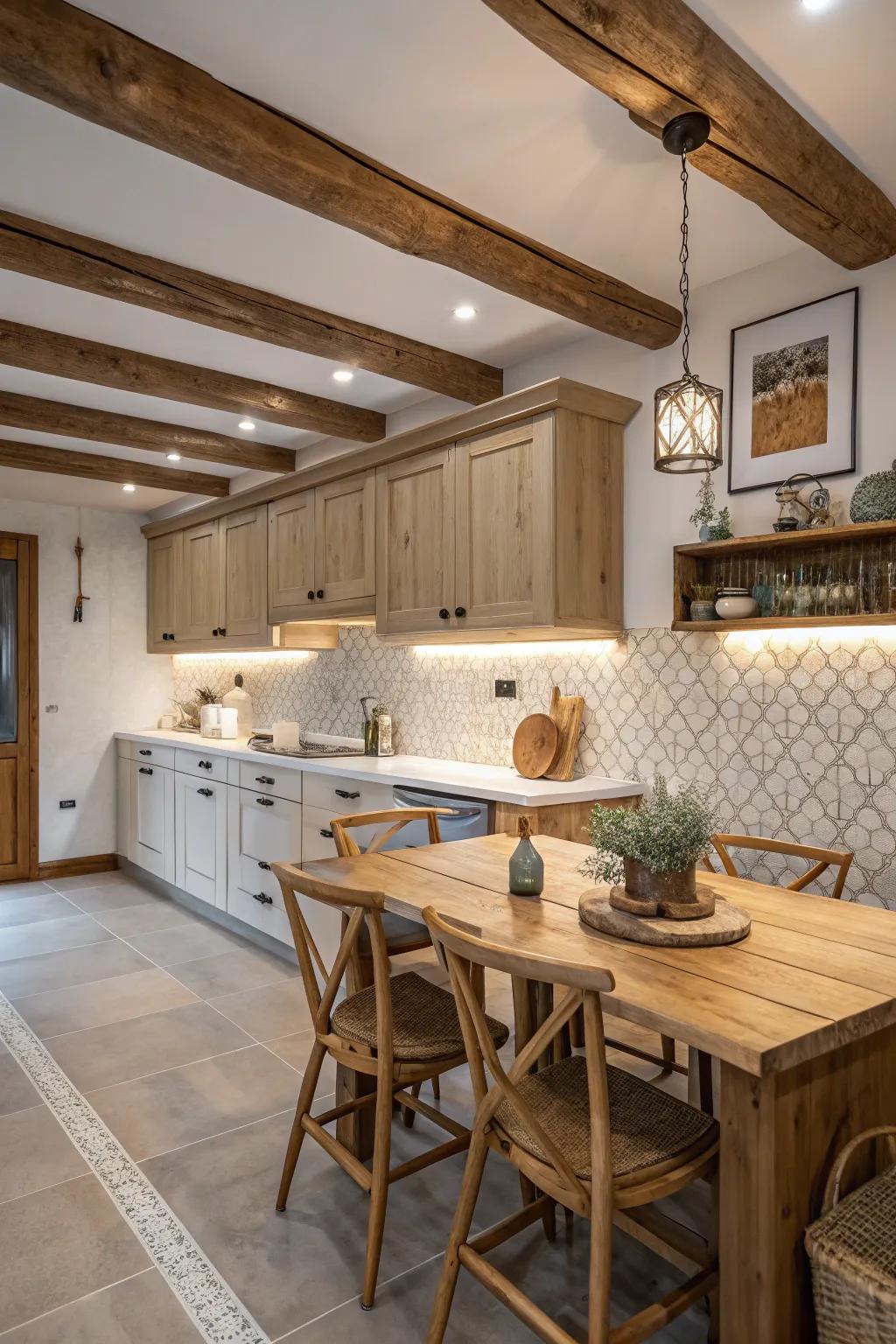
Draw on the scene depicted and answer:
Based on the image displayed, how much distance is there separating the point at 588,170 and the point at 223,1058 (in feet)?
10.1

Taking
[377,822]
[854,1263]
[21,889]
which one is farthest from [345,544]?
[854,1263]

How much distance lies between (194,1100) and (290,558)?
2.79m

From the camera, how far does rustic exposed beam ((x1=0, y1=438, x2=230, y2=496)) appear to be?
4824 mm

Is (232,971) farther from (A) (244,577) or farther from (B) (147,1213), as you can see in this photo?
(A) (244,577)

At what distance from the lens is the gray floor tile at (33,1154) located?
2.34 m

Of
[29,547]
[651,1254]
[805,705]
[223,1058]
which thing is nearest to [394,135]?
[805,705]

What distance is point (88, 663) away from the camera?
6.21 metres

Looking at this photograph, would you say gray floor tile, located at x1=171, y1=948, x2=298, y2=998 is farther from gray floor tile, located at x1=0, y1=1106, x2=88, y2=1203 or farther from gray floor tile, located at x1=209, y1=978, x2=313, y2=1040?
gray floor tile, located at x1=0, y1=1106, x2=88, y2=1203

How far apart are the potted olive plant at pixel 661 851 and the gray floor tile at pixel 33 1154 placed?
1.75 meters

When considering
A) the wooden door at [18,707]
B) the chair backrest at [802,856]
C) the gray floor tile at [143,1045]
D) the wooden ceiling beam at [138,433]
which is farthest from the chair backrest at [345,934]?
the wooden door at [18,707]

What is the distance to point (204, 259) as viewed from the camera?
2.73 metres

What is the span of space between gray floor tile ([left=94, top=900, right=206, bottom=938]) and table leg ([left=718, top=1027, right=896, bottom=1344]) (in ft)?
12.8

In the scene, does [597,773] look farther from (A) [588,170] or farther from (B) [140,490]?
(B) [140,490]

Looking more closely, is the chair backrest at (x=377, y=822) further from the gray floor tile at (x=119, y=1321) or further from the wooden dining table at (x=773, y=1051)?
the gray floor tile at (x=119, y=1321)
